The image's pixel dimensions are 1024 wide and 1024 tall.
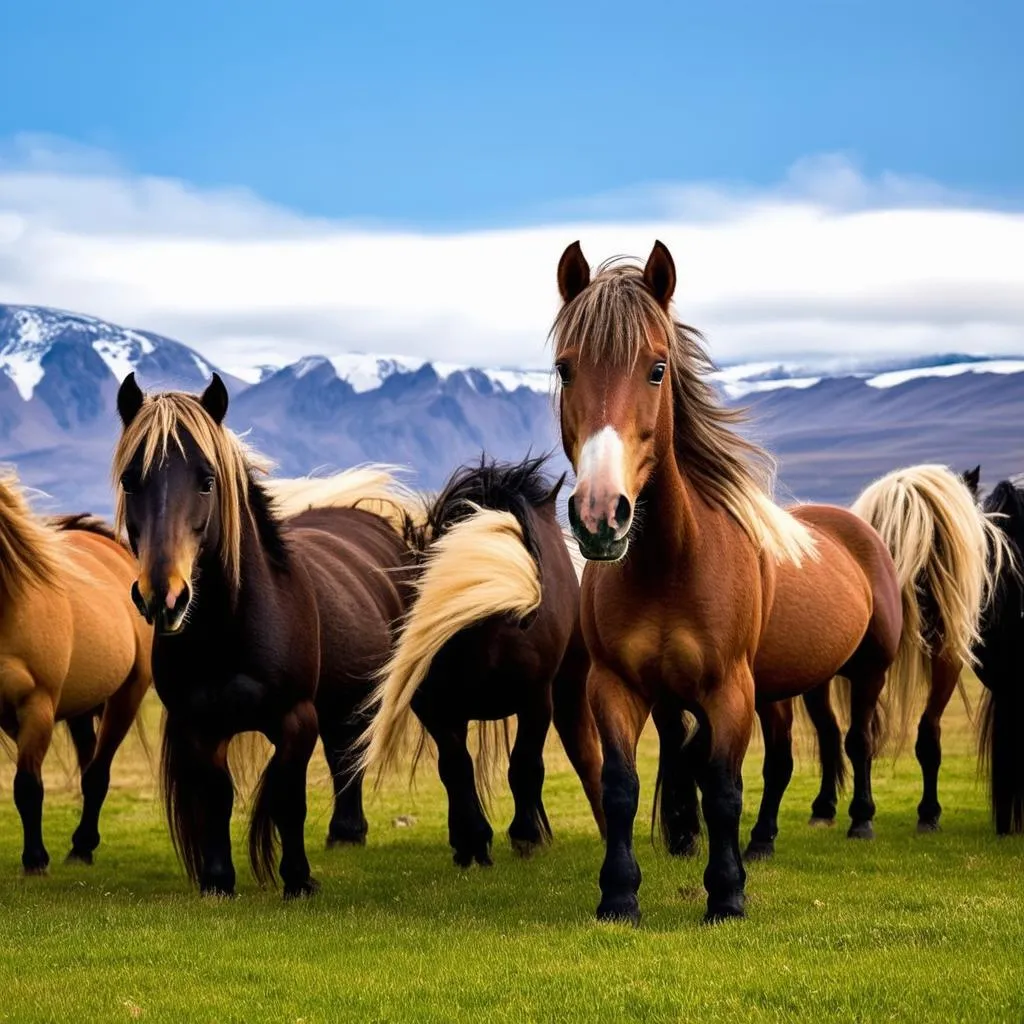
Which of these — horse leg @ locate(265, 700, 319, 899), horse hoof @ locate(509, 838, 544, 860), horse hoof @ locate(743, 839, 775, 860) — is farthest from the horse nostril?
horse hoof @ locate(509, 838, 544, 860)

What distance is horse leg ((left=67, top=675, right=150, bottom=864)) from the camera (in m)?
10.8

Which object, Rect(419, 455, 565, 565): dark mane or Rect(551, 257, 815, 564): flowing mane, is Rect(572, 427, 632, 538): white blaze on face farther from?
Rect(419, 455, 565, 565): dark mane

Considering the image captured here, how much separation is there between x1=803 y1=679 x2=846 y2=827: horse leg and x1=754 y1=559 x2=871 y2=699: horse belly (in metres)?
2.31

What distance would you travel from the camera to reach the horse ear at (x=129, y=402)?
297 inches

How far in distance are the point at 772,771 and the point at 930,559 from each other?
2289 millimetres

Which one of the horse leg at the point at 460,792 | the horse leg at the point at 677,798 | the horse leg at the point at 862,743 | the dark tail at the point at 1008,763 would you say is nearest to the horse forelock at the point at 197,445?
the horse leg at the point at 460,792

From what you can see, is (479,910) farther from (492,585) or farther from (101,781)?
(101,781)

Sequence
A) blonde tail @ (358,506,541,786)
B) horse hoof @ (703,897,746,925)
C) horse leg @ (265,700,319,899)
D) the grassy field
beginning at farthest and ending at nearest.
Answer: blonde tail @ (358,506,541,786) → horse leg @ (265,700,319,899) → horse hoof @ (703,897,746,925) → the grassy field

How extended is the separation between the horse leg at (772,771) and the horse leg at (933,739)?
1.52m

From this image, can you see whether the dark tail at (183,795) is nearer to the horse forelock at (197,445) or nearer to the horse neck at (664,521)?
the horse forelock at (197,445)

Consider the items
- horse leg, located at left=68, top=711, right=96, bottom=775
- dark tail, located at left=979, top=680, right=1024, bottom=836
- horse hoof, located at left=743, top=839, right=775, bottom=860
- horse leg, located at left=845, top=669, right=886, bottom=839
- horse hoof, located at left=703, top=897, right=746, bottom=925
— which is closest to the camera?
horse hoof, located at left=703, top=897, right=746, bottom=925

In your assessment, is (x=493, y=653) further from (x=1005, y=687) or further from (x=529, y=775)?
(x=1005, y=687)

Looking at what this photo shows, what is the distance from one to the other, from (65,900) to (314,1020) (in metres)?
3.90

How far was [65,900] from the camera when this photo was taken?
8.73 meters
